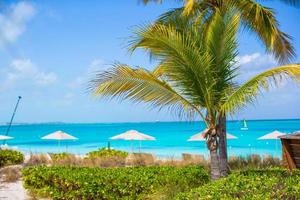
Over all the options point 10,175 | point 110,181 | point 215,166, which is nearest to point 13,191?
point 10,175

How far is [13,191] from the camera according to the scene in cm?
1164

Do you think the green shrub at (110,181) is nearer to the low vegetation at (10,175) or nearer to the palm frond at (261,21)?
the low vegetation at (10,175)

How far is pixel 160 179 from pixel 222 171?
4.09 ft

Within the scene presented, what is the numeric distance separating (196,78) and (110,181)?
2.69m

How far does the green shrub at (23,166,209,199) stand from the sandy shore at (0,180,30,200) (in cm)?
59

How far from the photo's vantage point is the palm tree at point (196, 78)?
27.9 ft

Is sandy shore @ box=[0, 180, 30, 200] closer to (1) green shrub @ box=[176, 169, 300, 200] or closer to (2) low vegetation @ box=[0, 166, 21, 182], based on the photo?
(2) low vegetation @ box=[0, 166, 21, 182]

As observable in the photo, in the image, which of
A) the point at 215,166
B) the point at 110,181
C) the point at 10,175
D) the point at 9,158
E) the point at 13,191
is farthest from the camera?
the point at 9,158

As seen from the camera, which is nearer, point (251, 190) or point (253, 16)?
point (251, 190)

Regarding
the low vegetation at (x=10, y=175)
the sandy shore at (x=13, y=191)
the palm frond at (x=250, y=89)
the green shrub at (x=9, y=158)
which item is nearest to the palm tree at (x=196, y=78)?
the palm frond at (x=250, y=89)

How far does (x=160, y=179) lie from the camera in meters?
9.41

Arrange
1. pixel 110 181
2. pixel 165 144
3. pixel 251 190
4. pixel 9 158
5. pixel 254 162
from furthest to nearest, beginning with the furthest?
pixel 165 144, pixel 9 158, pixel 254 162, pixel 110 181, pixel 251 190

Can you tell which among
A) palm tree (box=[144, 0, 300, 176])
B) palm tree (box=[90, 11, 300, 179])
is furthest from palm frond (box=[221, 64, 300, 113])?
palm tree (box=[144, 0, 300, 176])

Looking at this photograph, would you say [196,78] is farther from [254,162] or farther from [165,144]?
[165,144]
